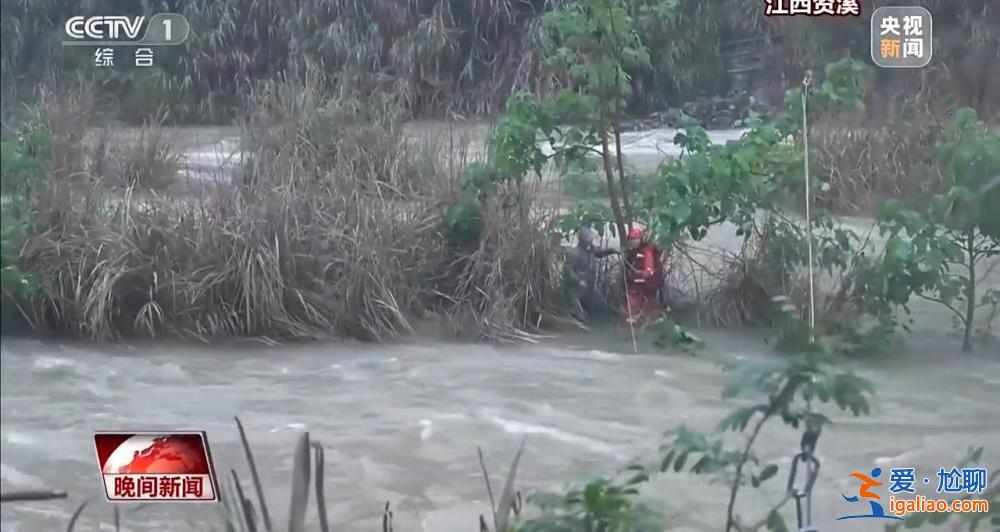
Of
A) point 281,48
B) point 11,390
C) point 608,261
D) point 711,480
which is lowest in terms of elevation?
point 711,480

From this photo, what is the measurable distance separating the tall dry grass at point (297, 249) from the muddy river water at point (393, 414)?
8 cm

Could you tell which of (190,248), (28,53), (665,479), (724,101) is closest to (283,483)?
(190,248)

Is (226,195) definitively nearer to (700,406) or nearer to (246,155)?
(246,155)

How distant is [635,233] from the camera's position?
3449 mm

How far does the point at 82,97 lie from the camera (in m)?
3.44

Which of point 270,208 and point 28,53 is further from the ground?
point 28,53

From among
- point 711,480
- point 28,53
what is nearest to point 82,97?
point 28,53

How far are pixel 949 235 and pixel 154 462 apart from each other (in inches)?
78.1

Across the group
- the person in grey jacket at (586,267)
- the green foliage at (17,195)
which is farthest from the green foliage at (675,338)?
the green foliage at (17,195)

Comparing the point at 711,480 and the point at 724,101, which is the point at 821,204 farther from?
the point at 711,480

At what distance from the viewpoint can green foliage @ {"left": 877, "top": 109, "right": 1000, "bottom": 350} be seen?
346cm

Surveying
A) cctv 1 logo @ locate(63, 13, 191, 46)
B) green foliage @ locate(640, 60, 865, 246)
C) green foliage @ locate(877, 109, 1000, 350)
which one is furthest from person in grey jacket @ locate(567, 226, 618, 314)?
cctv 1 logo @ locate(63, 13, 191, 46)

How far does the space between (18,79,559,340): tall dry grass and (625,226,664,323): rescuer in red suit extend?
18 centimetres

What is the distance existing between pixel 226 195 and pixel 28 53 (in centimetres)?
57
